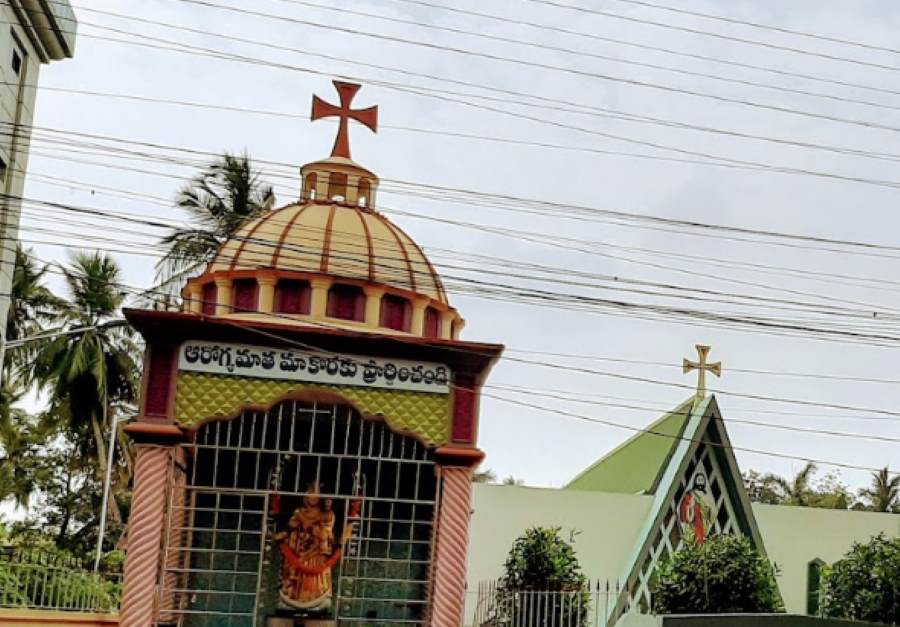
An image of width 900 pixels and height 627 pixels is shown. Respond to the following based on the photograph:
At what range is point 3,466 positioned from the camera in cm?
3081

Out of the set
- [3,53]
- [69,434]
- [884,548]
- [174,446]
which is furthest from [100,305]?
[884,548]

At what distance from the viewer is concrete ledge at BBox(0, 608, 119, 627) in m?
14.3

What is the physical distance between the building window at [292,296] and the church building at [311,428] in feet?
0.08

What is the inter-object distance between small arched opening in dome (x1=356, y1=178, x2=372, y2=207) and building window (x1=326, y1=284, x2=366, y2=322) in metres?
2.15

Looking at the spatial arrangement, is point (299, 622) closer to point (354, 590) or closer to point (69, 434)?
point (354, 590)

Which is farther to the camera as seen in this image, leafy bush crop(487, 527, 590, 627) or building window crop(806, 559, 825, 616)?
building window crop(806, 559, 825, 616)

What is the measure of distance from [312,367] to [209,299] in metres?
3.00

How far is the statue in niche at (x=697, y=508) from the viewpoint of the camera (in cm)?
1872

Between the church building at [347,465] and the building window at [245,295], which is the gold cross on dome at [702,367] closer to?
the church building at [347,465]

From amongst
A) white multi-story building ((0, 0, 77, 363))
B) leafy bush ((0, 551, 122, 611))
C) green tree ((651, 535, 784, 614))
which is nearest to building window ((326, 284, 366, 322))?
leafy bush ((0, 551, 122, 611))

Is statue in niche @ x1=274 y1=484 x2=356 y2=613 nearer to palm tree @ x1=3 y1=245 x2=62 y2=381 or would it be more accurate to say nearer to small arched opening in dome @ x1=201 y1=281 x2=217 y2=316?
small arched opening in dome @ x1=201 y1=281 x2=217 y2=316

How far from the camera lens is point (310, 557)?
1736 centimetres

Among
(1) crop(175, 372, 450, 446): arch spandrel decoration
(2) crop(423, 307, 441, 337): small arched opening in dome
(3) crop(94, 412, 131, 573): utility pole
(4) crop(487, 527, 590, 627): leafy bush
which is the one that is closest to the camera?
(1) crop(175, 372, 450, 446): arch spandrel decoration

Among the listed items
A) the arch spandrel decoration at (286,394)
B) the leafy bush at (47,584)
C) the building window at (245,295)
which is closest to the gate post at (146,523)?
the arch spandrel decoration at (286,394)
